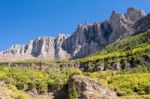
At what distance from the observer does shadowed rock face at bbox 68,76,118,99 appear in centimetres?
8012

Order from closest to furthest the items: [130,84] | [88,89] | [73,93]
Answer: [73,93] < [88,89] < [130,84]

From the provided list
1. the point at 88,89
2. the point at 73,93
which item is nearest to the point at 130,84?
Result: the point at 88,89

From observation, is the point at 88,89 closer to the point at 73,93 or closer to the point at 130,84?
the point at 73,93

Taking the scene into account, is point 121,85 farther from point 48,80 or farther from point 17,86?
point 17,86

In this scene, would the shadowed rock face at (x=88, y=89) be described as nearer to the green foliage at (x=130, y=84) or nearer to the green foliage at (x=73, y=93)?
the green foliage at (x=73, y=93)

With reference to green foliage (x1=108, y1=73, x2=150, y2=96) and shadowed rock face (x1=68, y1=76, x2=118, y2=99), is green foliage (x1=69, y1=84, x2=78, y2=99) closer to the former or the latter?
shadowed rock face (x1=68, y1=76, x2=118, y2=99)

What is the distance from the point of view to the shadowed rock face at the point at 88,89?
80125 millimetres

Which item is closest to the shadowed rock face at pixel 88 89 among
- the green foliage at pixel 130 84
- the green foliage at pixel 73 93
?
the green foliage at pixel 73 93

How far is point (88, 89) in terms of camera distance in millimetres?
81250

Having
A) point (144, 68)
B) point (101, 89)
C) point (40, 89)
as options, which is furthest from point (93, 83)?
point (144, 68)

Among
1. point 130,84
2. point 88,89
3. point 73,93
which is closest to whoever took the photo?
point 73,93

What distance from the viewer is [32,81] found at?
3686 inches

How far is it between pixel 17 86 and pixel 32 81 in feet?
13.1

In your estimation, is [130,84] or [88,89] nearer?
[88,89]
